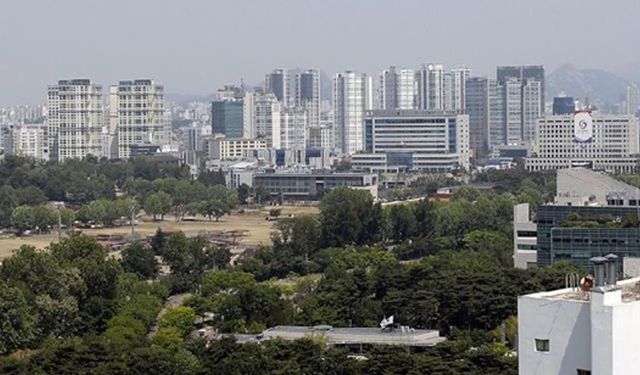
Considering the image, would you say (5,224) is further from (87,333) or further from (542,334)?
(542,334)

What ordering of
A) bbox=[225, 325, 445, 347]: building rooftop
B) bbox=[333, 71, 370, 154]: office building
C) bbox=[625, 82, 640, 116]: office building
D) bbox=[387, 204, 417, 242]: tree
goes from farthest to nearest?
1. bbox=[625, 82, 640, 116]: office building
2. bbox=[333, 71, 370, 154]: office building
3. bbox=[387, 204, 417, 242]: tree
4. bbox=[225, 325, 445, 347]: building rooftop

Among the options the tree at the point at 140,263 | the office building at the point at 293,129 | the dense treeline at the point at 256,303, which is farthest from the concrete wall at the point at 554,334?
the office building at the point at 293,129

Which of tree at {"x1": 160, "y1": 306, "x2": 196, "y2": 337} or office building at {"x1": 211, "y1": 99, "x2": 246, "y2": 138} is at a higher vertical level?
office building at {"x1": 211, "y1": 99, "x2": 246, "y2": 138}

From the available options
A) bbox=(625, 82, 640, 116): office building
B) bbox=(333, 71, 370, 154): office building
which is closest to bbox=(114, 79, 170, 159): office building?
bbox=(333, 71, 370, 154): office building

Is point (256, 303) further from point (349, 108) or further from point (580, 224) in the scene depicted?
point (349, 108)

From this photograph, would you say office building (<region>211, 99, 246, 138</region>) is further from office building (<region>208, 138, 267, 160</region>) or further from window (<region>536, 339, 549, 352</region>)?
window (<region>536, 339, 549, 352</region>)

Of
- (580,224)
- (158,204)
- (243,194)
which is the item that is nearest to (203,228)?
(158,204)
